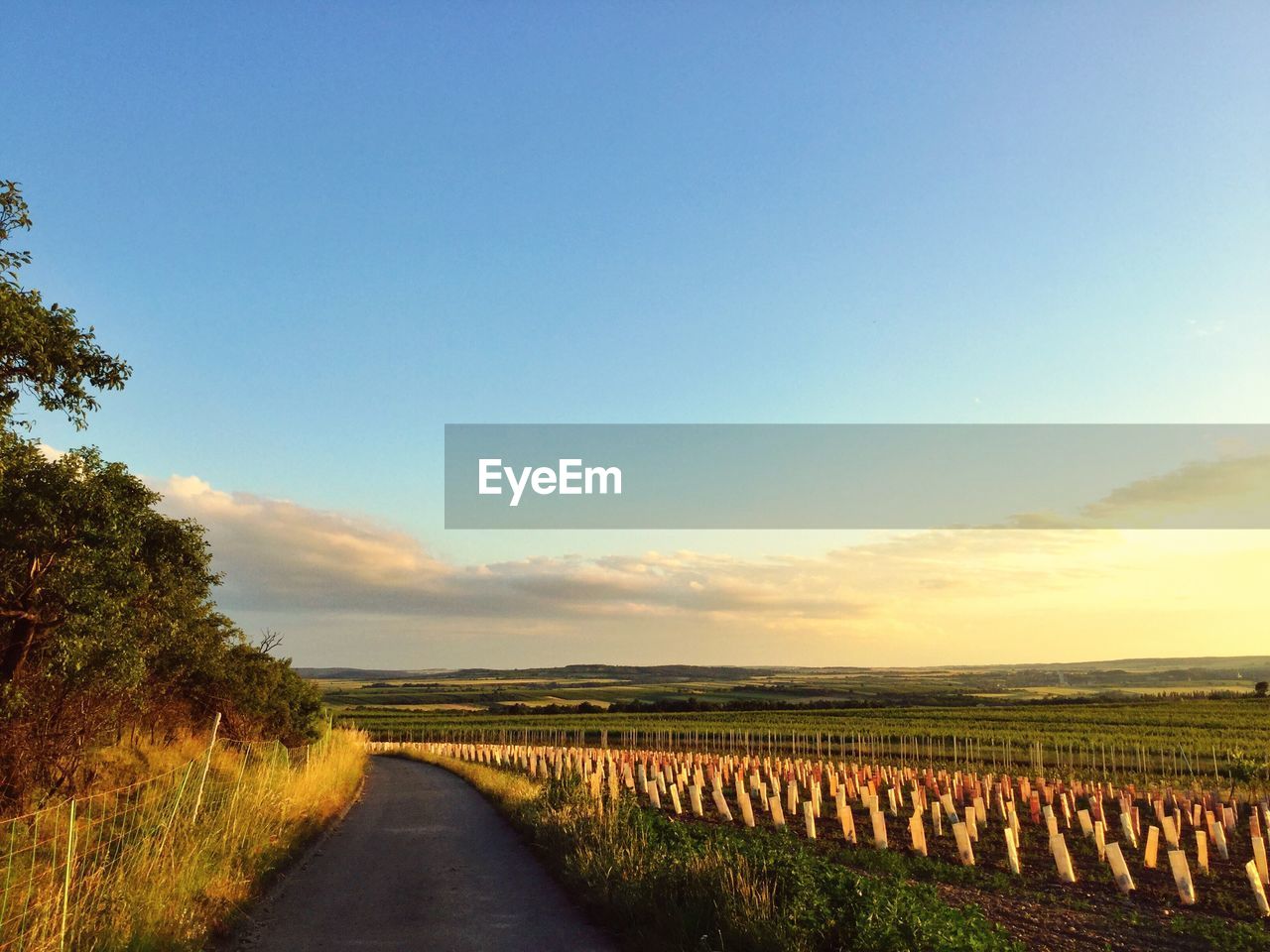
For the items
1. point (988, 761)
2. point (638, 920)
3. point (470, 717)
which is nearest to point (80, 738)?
point (638, 920)

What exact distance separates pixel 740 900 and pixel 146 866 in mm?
6343

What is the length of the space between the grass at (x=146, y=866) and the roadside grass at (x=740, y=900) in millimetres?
4392

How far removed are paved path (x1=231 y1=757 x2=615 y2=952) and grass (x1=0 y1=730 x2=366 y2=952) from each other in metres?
0.60

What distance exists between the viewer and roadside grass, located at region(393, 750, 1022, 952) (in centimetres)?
749

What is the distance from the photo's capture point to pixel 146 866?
9.30 meters

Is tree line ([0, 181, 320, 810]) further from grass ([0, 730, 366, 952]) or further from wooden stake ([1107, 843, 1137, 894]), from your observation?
wooden stake ([1107, 843, 1137, 894])

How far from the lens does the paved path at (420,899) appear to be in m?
9.23

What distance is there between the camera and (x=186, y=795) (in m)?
12.7

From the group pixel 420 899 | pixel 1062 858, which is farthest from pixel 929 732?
pixel 420 899

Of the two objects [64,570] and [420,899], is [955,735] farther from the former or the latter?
[64,570]

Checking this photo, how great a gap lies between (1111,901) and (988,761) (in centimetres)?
4446

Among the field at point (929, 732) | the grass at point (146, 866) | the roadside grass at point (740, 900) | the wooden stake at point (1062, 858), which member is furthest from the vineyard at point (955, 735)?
the grass at point (146, 866)

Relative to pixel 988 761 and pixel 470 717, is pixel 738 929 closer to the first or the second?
pixel 988 761

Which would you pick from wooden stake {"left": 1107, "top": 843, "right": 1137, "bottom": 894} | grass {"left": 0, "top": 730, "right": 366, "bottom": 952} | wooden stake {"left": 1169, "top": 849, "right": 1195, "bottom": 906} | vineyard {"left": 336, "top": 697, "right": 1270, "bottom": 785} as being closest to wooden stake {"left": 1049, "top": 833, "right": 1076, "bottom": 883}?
wooden stake {"left": 1107, "top": 843, "right": 1137, "bottom": 894}
